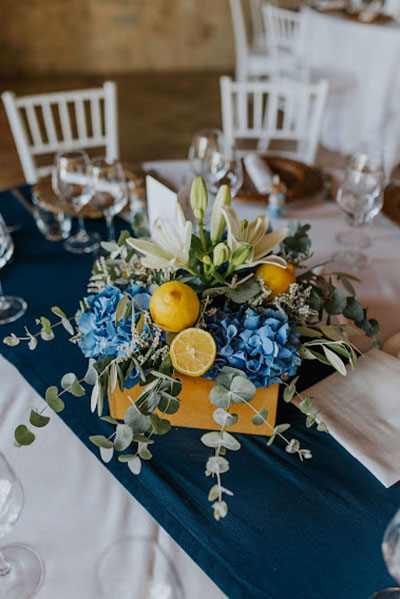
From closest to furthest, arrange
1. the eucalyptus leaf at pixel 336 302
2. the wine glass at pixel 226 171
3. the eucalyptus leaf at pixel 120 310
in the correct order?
the eucalyptus leaf at pixel 120 310, the eucalyptus leaf at pixel 336 302, the wine glass at pixel 226 171

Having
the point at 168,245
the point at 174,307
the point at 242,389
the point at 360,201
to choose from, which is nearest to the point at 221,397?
the point at 242,389

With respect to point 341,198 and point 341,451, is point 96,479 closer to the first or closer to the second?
point 341,451

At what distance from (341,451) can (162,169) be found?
43.6 inches

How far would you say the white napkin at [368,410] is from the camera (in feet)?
2.55

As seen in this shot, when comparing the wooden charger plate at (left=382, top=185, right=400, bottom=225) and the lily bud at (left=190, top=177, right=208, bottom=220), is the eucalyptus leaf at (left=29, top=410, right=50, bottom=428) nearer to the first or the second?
the lily bud at (left=190, top=177, right=208, bottom=220)

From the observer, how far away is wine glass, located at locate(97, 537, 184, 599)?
1.96ft

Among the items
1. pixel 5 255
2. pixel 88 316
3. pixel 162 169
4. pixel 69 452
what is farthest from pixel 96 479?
pixel 162 169

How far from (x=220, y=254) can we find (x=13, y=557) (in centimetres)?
49

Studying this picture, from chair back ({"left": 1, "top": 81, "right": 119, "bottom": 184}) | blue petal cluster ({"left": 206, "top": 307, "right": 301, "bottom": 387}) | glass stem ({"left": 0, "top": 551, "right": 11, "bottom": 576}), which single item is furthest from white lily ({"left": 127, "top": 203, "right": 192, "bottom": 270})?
chair back ({"left": 1, "top": 81, "right": 119, "bottom": 184})

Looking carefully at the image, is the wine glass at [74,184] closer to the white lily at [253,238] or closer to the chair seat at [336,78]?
the white lily at [253,238]

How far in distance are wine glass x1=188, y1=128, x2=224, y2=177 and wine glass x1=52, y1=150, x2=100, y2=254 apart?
301 millimetres

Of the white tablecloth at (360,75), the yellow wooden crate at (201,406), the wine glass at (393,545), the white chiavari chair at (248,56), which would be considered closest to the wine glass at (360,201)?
the yellow wooden crate at (201,406)

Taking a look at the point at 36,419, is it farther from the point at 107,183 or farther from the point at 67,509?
the point at 107,183

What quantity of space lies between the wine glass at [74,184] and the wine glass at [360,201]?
2.07 ft
